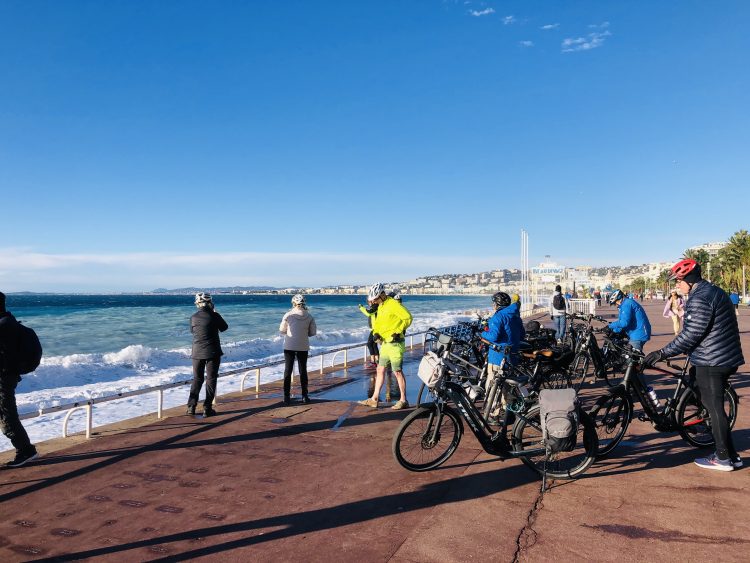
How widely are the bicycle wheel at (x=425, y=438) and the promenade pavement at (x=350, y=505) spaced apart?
172 mm

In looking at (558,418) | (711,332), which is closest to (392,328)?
(558,418)

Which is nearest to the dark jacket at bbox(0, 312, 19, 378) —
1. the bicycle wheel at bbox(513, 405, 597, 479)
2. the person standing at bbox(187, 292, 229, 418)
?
the person standing at bbox(187, 292, 229, 418)

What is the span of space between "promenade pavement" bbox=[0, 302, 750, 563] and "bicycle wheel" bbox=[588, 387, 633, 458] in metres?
0.25

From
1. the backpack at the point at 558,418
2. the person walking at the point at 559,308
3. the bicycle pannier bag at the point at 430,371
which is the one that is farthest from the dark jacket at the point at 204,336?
the person walking at the point at 559,308

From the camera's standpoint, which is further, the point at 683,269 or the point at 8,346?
the point at 8,346

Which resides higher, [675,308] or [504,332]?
[504,332]

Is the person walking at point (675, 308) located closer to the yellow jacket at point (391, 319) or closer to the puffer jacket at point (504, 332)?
the puffer jacket at point (504, 332)

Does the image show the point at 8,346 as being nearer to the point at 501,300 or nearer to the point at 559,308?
the point at 501,300

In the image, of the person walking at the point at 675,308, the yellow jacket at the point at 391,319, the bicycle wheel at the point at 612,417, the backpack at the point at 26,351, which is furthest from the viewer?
the person walking at the point at 675,308

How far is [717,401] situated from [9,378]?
7.16m

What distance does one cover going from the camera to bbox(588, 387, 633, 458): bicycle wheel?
17.0ft

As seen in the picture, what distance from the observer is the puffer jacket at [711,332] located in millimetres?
4719

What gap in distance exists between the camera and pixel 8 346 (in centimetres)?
525

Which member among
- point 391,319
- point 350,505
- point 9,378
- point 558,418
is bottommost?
point 350,505
